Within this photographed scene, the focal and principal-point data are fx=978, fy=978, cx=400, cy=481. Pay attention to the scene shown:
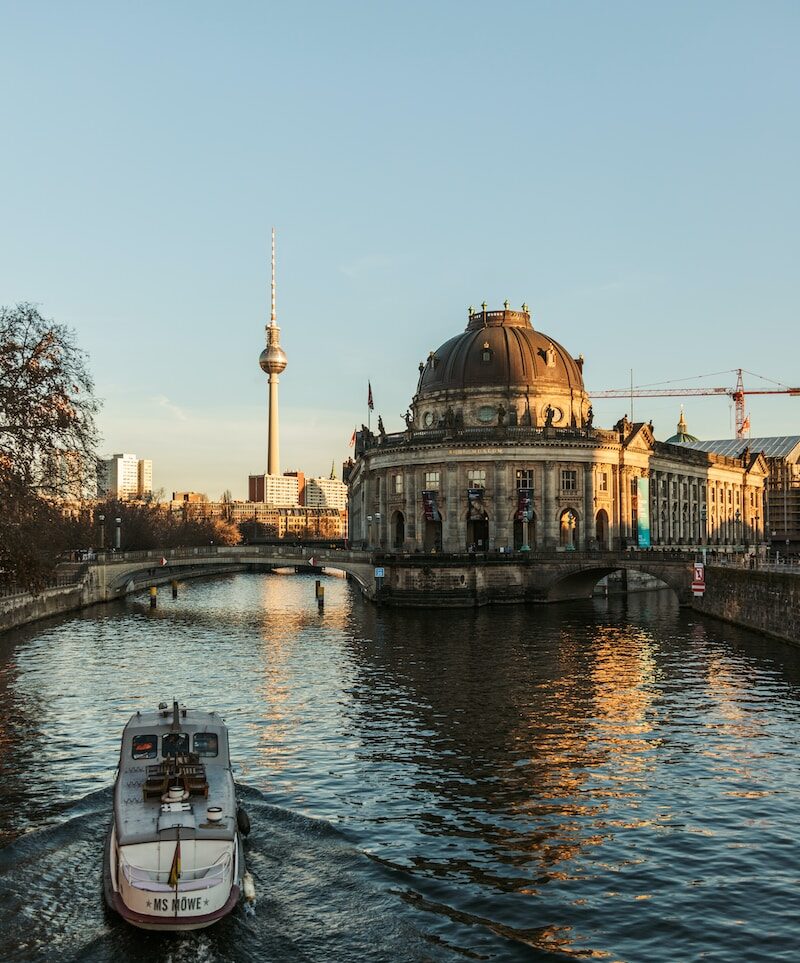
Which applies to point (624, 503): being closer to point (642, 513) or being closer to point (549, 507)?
point (642, 513)

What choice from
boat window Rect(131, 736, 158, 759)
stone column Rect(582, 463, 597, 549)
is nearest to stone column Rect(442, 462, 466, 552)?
stone column Rect(582, 463, 597, 549)

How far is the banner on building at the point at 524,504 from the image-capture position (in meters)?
115

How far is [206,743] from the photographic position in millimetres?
28359

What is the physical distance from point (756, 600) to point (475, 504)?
45.7 meters

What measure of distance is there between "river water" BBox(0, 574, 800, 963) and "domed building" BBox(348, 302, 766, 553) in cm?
4820

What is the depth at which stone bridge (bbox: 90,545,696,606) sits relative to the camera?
3883 inches

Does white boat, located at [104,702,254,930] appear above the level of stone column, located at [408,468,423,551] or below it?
below

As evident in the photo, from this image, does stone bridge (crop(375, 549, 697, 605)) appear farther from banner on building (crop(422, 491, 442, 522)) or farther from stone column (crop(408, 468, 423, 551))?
stone column (crop(408, 468, 423, 551))

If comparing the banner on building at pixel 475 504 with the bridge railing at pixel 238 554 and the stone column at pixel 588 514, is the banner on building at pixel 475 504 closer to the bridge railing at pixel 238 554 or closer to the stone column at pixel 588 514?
the stone column at pixel 588 514

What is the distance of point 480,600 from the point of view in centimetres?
10212

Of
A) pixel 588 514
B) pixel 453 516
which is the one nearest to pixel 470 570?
pixel 453 516

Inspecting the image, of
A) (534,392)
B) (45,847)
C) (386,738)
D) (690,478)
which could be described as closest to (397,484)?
(534,392)

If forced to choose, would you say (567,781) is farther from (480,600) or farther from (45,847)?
(480,600)

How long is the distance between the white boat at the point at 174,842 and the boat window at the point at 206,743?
3.4 inches
